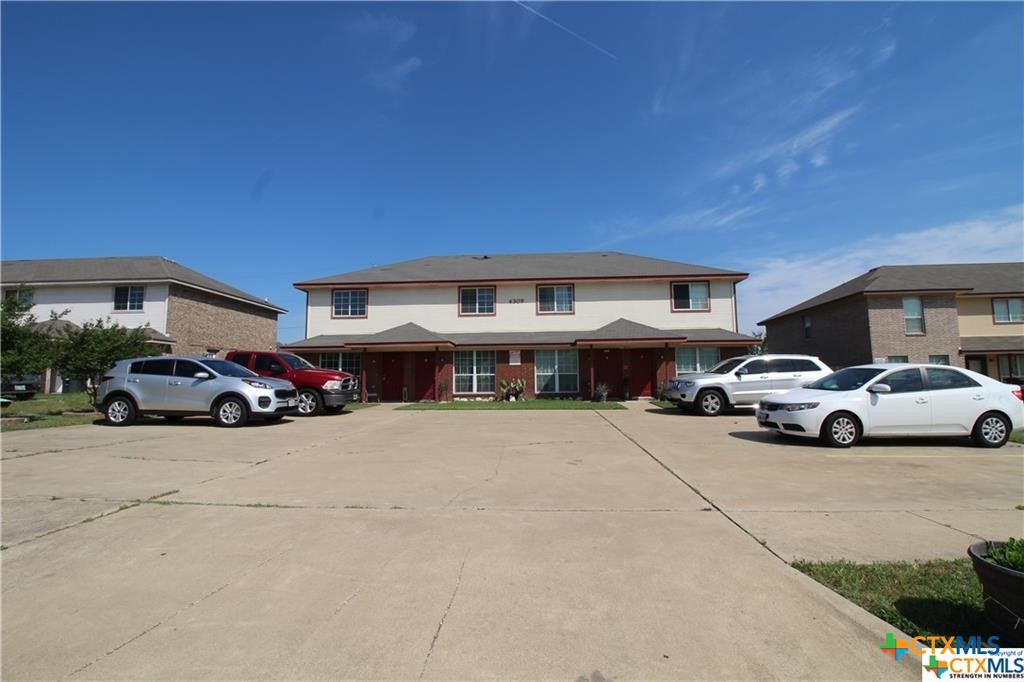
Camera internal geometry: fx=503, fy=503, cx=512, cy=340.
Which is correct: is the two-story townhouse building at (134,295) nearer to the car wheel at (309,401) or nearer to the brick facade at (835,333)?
the car wheel at (309,401)

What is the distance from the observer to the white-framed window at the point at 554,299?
82.6 feet

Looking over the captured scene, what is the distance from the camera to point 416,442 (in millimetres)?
9836

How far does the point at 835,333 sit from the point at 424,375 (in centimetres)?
2378

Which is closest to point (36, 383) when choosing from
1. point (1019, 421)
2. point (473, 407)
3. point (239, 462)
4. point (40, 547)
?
point (473, 407)

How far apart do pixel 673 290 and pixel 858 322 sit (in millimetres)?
10976

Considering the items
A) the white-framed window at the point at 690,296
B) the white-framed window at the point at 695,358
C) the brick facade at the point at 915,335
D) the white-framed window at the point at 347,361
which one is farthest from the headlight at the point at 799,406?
the brick facade at the point at 915,335

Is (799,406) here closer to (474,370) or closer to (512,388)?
(512,388)

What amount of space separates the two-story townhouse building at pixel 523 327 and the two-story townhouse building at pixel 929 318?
27.7 ft

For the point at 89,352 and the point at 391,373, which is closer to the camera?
the point at 89,352

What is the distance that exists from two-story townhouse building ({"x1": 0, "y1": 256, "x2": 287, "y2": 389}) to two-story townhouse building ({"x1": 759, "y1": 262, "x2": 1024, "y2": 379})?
36.9m

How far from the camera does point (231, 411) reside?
1195 cm

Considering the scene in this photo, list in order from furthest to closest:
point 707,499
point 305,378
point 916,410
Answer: point 305,378 → point 916,410 → point 707,499

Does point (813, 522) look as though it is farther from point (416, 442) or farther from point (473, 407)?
point (473, 407)

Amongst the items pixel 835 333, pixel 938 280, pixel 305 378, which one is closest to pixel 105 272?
pixel 305 378
